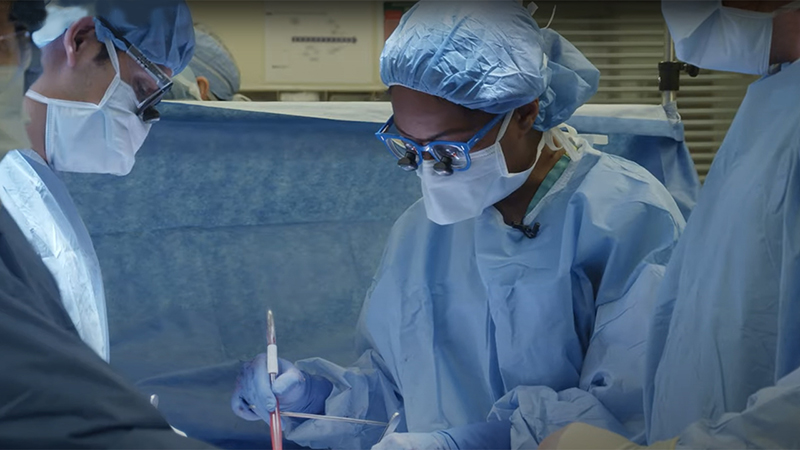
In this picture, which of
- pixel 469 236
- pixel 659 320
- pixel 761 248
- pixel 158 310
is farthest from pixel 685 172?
pixel 158 310

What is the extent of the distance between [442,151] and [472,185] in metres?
0.09

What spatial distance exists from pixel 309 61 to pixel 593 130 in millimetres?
971

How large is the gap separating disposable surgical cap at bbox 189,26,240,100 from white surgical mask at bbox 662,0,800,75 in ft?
6.46

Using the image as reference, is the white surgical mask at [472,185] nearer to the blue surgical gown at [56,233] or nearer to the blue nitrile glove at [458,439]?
the blue nitrile glove at [458,439]

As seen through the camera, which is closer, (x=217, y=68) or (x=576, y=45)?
(x=576, y=45)

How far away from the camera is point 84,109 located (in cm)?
141

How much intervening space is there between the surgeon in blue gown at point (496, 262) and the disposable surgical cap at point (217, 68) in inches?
55.5

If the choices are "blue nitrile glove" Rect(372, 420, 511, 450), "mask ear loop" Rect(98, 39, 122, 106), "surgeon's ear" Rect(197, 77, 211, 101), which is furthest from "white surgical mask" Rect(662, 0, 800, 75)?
"surgeon's ear" Rect(197, 77, 211, 101)

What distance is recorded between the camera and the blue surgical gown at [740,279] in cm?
87

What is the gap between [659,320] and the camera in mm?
1104

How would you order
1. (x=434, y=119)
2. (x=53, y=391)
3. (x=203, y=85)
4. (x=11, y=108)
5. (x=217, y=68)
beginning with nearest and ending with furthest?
1. (x=53, y=391)
2. (x=11, y=108)
3. (x=434, y=119)
4. (x=203, y=85)
5. (x=217, y=68)

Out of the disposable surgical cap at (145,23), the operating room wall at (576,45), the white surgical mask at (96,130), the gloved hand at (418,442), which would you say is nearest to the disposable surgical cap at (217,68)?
the operating room wall at (576,45)

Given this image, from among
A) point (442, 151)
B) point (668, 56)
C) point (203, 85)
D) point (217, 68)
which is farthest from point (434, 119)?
point (217, 68)

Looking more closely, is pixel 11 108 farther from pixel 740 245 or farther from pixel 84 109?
pixel 740 245
